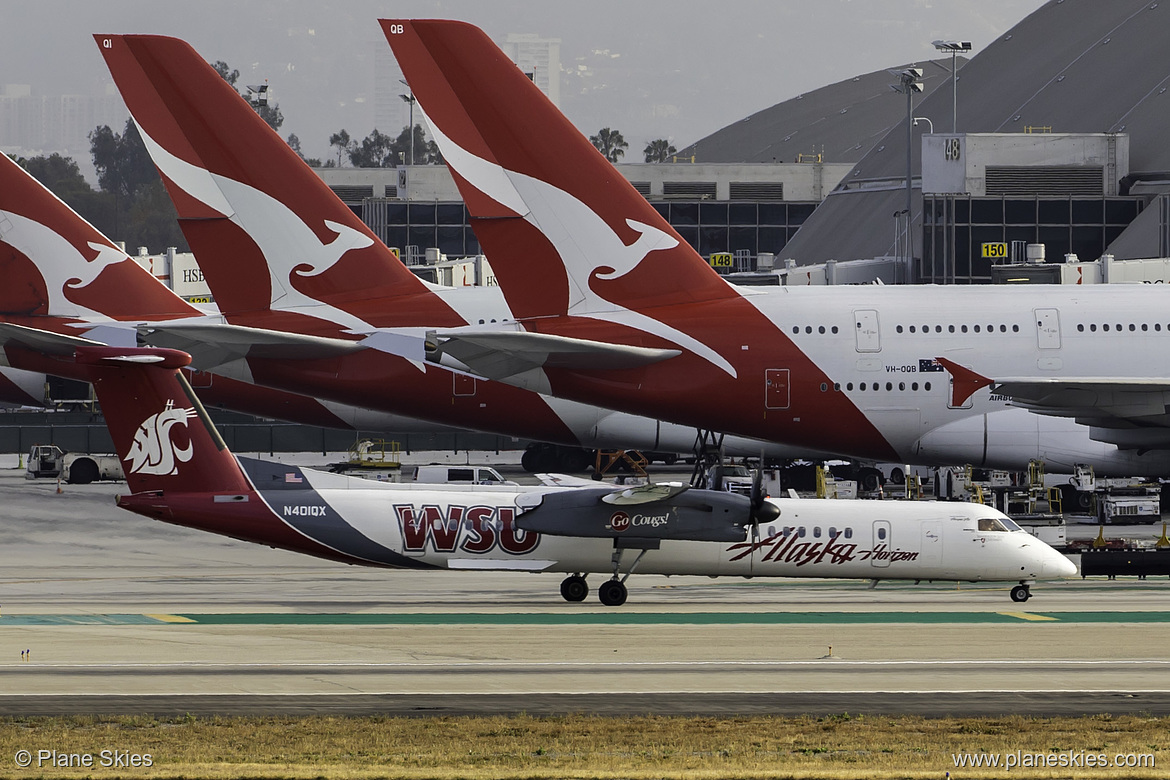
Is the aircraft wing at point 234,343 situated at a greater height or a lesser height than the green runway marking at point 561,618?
greater

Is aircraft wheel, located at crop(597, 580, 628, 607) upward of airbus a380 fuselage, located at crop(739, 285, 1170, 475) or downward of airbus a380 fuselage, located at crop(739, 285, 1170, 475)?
downward

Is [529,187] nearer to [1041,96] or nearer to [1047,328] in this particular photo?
[1047,328]

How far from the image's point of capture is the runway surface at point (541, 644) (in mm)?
25250

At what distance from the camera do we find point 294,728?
22.6 m

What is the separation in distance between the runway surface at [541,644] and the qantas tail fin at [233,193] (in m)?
7.65

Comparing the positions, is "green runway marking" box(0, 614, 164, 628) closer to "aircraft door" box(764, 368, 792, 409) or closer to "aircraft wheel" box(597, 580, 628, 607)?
"aircraft wheel" box(597, 580, 628, 607)

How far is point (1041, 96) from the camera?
108m

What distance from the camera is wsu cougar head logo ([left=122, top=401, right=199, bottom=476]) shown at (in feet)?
113

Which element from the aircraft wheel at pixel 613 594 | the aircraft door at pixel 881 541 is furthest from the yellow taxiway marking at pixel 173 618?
the aircraft door at pixel 881 541

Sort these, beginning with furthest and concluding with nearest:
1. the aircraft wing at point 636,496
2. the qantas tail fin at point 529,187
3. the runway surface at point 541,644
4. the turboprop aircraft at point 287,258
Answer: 1. the turboprop aircraft at point 287,258
2. the qantas tail fin at point 529,187
3. the aircraft wing at point 636,496
4. the runway surface at point 541,644

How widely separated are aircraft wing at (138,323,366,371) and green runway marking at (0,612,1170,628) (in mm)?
9240

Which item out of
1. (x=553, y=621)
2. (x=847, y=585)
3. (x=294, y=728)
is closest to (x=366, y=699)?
(x=294, y=728)

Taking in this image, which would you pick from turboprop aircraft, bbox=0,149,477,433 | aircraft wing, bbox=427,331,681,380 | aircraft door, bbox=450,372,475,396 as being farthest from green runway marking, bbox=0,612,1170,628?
turboprop aircraft, bbox=0,149,477,433

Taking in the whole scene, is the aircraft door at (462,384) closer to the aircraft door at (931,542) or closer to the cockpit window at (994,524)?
the aircraft door at (931,542)
